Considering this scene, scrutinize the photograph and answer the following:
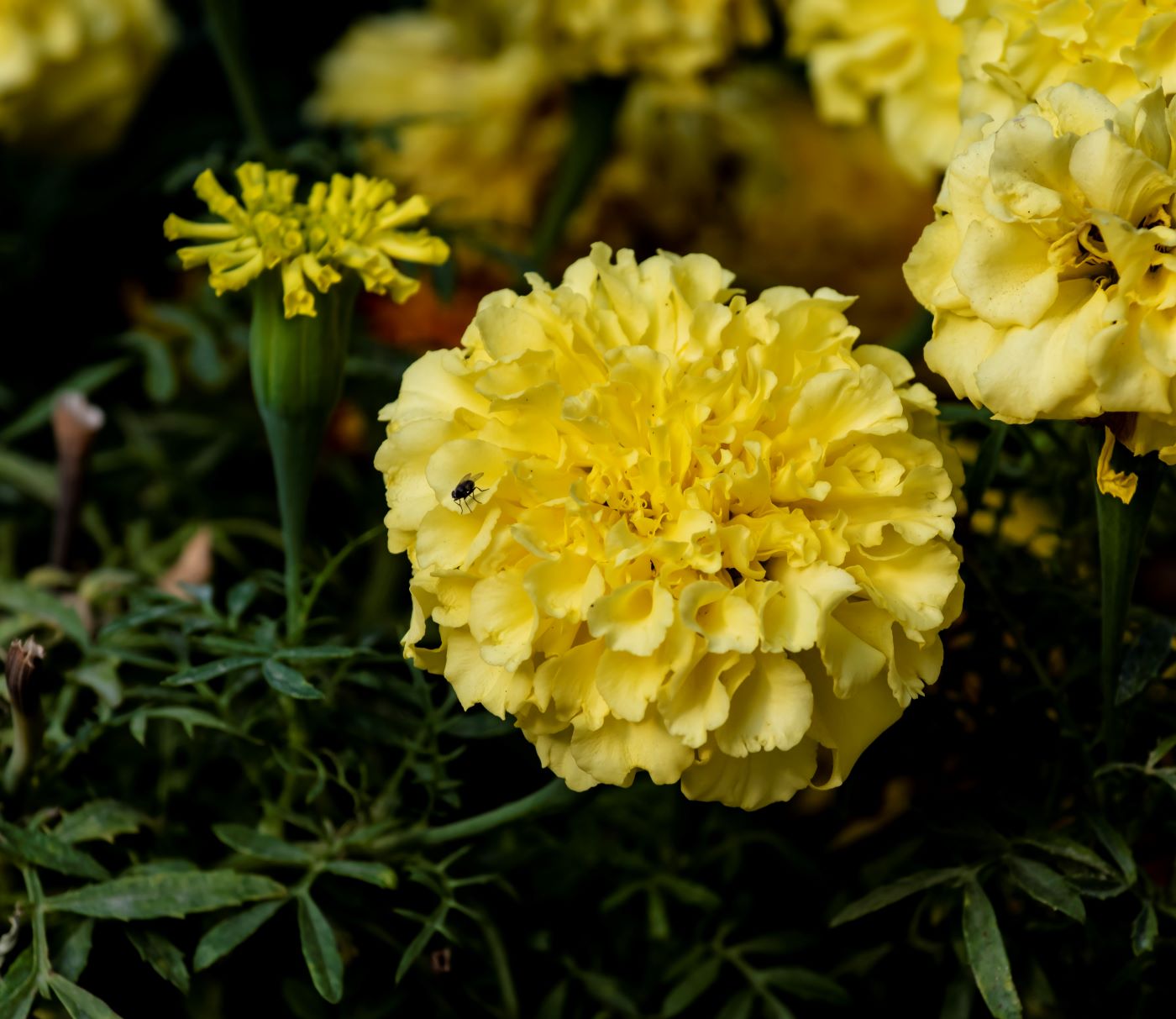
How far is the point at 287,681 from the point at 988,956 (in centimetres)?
21

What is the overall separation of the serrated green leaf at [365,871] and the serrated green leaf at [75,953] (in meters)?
0.07

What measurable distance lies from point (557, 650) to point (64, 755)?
19cm

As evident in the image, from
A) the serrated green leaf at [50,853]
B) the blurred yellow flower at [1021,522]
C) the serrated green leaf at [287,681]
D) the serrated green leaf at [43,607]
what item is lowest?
the blurred yellow flower at [1021,522]

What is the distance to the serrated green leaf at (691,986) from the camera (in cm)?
43

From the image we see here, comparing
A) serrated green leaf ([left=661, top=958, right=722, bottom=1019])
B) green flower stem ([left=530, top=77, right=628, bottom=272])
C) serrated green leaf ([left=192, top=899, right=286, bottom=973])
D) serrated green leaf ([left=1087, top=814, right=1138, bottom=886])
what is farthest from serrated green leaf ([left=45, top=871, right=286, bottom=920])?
green flower stem ([left=530, top=77, right=628, bottom=272])

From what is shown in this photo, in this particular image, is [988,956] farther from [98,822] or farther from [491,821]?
[98,822]

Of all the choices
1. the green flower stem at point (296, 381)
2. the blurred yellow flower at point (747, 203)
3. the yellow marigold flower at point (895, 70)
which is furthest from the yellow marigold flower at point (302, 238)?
the blurred yellow flower at point (747, 203)

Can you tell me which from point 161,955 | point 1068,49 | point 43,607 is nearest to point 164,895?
point 161,955

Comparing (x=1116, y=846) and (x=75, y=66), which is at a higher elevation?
(x=75, y=66)

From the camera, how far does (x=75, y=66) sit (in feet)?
2.17

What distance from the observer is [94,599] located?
496 millimetres

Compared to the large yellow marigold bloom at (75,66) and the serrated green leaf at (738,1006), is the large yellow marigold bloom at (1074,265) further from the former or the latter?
the large yellow marigold bloom at (75,66)

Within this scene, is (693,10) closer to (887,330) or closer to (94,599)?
(887,330)

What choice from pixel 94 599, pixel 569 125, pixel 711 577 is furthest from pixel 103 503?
pixel 711 577
